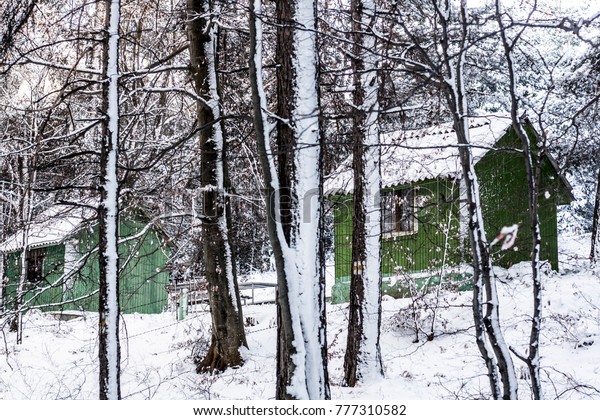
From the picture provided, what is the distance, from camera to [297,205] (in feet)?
16.1

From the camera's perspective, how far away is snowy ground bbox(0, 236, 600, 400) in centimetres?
793

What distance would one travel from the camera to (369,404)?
5305 millimetres

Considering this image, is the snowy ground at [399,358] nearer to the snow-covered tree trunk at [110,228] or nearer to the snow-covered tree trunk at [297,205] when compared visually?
the snow-covered tree trunk at [110,228]

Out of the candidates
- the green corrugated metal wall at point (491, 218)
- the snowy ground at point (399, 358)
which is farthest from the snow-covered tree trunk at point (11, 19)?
the green corrugated metal wall at point (491, 218)

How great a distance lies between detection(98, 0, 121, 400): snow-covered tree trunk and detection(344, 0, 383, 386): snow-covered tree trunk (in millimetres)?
3290

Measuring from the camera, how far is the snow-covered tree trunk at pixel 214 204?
8914 mm

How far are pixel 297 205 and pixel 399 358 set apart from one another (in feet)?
20.0

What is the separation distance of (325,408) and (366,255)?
3.82m

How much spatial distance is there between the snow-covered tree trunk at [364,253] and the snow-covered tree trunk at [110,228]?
3.29m

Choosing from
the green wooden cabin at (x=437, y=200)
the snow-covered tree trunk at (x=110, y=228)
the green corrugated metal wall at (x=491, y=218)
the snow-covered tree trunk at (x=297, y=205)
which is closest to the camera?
the snow-covered tree trunk at (x=297, y=205)

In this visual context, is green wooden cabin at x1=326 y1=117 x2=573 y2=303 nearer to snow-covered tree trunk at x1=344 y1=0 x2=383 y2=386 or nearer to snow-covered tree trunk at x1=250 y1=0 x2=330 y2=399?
snow-covered tree trunk at x1=344 y1=0 x2=383 y2=386

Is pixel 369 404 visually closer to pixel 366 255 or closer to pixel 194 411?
pixel 194 411

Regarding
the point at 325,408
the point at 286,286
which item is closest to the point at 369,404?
the point at 325,408

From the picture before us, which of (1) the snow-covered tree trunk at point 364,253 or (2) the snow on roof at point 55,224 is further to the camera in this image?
(2) the snow on roof at point 55,224
